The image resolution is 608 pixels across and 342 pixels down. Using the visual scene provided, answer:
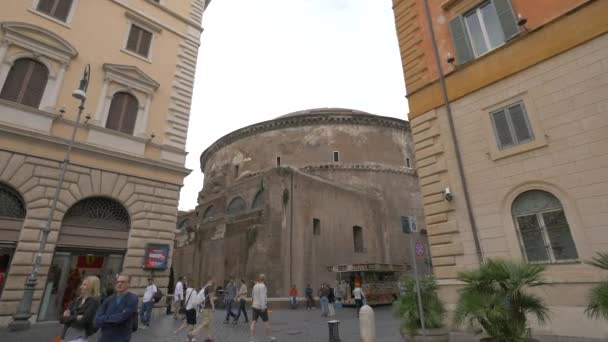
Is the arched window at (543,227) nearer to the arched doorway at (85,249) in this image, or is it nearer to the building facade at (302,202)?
the building facade at (302,202)

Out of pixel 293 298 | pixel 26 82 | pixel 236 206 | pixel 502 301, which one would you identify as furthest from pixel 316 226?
pixel 502 301

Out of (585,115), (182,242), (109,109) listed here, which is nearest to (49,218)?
(109,109)

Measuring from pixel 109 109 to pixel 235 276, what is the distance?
13.1 metres

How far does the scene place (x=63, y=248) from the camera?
1018cm

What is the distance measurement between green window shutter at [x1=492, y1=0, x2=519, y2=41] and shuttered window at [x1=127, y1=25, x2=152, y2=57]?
42.3 feet

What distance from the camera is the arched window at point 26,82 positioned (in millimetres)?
10148

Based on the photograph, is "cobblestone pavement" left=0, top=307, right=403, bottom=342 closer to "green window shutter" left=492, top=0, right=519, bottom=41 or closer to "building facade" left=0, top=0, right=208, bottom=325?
"building facade" left=0, top=0, right=208, bottom=325

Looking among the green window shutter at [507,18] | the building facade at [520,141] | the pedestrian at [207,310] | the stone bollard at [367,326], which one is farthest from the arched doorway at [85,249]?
the green window shutter at [507,18]

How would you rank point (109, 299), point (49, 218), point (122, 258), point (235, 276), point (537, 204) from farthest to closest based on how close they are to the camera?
1. point (235, 276)
2. point (122, 258)
3. point (49, 218)
4. point (537, 204)
5. point (109, 299)

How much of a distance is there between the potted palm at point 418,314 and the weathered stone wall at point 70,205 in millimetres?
8404

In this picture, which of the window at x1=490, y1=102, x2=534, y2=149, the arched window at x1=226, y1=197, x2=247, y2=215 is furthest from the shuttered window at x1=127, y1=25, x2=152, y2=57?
the window at x1=490, y1=102, x2=534, y2=149

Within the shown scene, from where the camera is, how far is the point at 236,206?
82.8 feet

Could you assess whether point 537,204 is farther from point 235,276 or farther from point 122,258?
point 235,276

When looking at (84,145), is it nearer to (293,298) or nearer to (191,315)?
(191,315)
